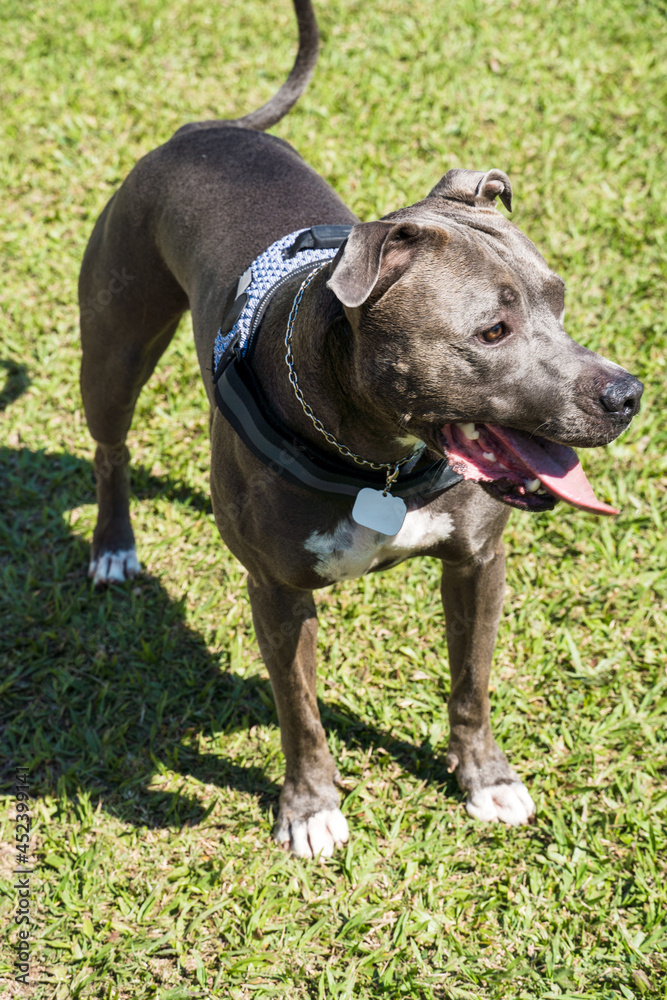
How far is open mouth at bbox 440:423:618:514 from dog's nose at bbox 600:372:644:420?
194mm

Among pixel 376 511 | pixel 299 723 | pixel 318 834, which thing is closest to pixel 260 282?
pixel 376 511

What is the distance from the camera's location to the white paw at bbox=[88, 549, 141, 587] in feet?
15.1

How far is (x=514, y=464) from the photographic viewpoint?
245 centimetres

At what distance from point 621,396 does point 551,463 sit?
0.26 meters

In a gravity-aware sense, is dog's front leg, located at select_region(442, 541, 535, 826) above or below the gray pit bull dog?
below

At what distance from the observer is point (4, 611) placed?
459 cm

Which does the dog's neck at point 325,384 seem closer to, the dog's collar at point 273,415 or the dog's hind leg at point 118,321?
the dog's collar at point 273,415

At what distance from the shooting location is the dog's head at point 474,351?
2.28 meters

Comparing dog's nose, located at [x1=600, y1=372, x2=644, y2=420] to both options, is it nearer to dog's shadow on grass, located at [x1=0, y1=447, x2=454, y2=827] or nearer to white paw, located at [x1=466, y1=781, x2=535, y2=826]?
white paw, located at [x1=466, y1=781, x2=535, y2=826]

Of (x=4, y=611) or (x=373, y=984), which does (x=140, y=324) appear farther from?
(x=373, y=984)

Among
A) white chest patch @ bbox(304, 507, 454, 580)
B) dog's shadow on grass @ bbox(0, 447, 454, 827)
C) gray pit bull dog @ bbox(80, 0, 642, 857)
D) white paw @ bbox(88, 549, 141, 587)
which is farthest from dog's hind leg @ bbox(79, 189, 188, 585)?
white chest patch @ bbox(304, 507, 454, 580)

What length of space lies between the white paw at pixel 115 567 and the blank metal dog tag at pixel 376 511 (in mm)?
2232

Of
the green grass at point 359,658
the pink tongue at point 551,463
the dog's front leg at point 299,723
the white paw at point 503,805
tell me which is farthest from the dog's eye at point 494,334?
the green grass at point 359,658

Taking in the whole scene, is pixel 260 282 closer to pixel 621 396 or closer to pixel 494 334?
pixel 494 334
